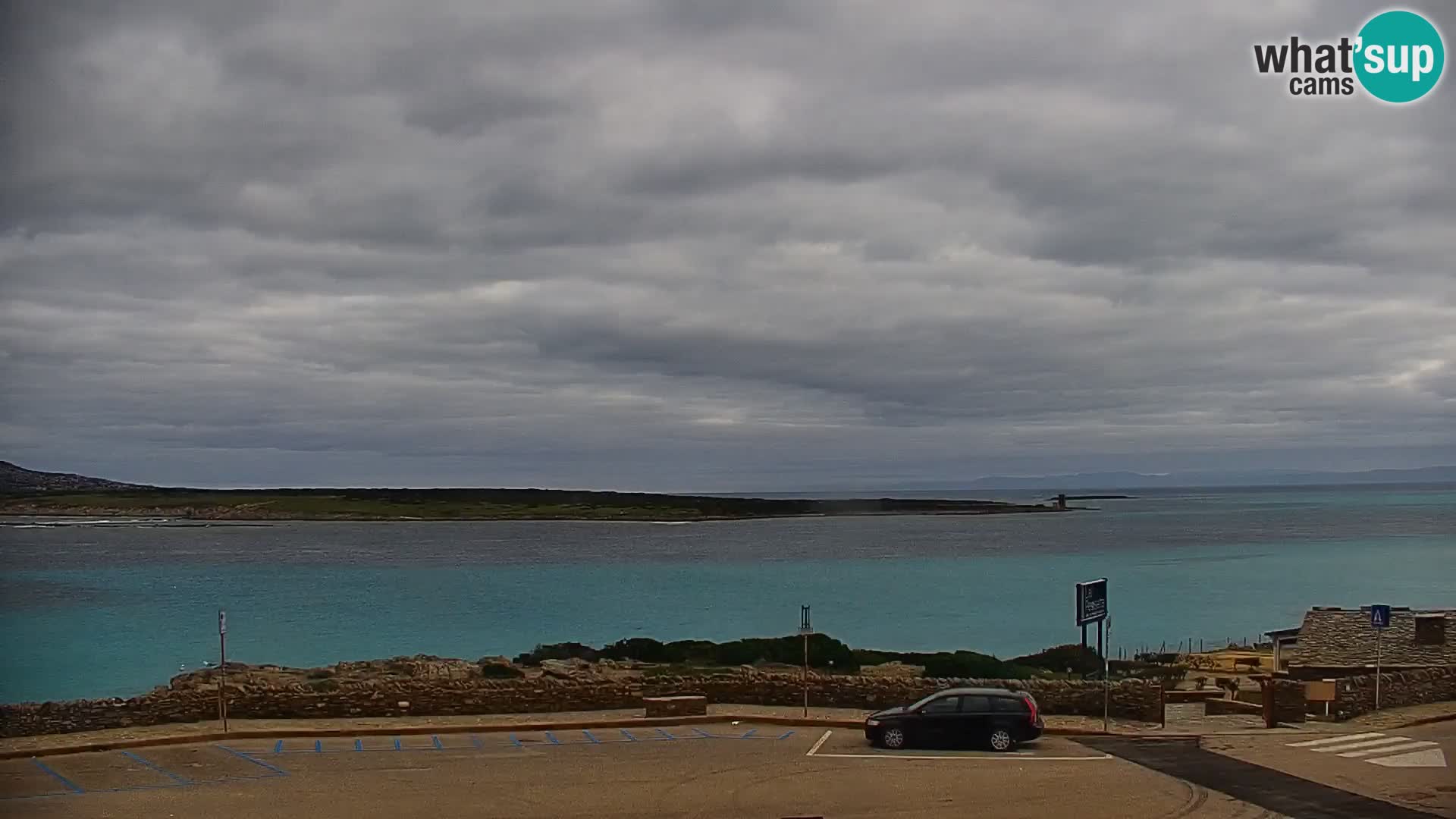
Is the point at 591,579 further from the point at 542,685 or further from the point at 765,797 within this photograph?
the point at 765,797

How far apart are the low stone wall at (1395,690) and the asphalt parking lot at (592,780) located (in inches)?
254

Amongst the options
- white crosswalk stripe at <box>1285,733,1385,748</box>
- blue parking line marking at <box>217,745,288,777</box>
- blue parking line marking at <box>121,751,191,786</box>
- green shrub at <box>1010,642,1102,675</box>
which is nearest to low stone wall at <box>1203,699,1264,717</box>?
white crosswalk stripe at <box>1285,733,1385,748</box>

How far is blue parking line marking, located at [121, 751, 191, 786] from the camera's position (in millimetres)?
17812

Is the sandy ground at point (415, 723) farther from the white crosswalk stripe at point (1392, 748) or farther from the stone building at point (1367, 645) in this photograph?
the stone building at point (1367, 645)

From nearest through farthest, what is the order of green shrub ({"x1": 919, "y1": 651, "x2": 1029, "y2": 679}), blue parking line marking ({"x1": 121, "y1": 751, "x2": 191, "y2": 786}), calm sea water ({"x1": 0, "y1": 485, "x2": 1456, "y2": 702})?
blue parking line marking ({"x1": 121, "y1": 751, "x2": 191, "y2": 786}) → green shrub ({"x1": 919, "y1": 651, "x2": 1029, "y2": 679}) → calm sea water ({"x1": 0, "y1": 485, "x2": 1456, "y2": 702})

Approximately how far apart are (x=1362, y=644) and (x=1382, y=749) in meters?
13.4

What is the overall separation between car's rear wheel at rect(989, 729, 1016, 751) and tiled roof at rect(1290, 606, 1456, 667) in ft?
46.5

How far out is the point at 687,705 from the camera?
2356cm

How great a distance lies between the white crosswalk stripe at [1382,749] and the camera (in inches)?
745

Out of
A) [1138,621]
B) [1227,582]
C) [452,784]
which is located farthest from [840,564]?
[452,784]

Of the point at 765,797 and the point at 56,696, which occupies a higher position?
the point at 765,797

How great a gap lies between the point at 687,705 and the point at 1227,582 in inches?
3508

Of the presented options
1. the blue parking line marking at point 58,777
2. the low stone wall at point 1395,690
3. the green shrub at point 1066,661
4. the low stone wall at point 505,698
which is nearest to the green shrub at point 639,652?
the green shrub at point 1066,661

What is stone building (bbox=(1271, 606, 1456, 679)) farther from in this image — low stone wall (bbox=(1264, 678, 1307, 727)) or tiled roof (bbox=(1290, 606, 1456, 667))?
low stone wall (bbox=(1264, 678, 1307, 727))
